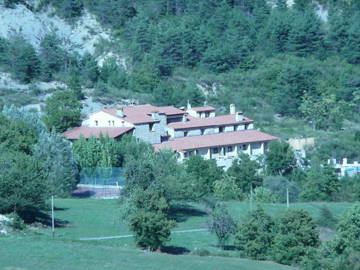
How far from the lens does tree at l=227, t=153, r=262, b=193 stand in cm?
5103

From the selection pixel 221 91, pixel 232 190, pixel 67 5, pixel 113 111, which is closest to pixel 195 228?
pixel 232 190

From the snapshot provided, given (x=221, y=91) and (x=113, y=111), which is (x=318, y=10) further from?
(x=113, y=111)

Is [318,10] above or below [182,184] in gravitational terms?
above

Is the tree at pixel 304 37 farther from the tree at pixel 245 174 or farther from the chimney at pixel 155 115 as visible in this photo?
the tree at pixel 245 174

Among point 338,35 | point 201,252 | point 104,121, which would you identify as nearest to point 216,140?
point 104,121

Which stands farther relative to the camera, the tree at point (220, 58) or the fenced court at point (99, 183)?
the tree at point (220, 58)

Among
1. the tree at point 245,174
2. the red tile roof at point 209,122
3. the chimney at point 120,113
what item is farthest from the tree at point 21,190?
the red tile roof at point 209,122

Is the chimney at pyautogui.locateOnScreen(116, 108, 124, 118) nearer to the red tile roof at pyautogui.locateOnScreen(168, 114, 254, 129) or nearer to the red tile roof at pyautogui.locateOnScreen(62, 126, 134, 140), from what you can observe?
the red tile roof at pyautogui.locateOnScreen(62, 126, 134, 140)

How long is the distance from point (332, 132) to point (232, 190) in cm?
1822

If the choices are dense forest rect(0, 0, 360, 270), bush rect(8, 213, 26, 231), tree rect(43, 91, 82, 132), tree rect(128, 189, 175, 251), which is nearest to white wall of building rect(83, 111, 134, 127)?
tree rect(43, 91, 82, 132)

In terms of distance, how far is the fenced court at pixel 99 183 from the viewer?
48062 millimetres

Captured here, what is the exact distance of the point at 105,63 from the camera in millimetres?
74500

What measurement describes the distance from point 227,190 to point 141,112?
12.2 metres

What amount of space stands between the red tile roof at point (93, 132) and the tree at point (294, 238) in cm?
2290
